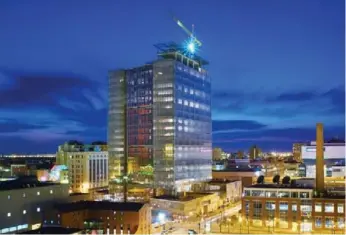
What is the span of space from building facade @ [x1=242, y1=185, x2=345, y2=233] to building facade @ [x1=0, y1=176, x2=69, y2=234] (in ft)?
74.0

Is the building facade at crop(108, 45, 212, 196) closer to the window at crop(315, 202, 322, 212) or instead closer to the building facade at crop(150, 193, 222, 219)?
the building facade at crop(150, 193, 222, 219)

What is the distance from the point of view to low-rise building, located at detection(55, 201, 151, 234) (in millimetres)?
45844

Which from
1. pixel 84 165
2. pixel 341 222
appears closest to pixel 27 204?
pixel 341 222

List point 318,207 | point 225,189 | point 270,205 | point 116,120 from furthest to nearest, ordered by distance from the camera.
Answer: point 116,120 < point 225,189 < point 270,205 < point 318,207

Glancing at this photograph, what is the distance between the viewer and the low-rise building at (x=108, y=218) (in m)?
45.8

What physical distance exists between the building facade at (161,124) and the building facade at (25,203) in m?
28.6

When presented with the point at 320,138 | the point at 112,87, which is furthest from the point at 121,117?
the point at 320,138

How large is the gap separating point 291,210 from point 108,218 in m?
20.2

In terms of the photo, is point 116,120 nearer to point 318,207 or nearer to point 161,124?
point 161,124

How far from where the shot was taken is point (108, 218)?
4656cm

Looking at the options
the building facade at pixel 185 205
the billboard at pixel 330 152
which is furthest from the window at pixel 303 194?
the billboard at pixel 330 152

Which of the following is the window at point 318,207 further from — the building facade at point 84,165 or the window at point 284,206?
the building facade at point 84,165

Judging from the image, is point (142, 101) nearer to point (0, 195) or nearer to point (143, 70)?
point (143, 70)

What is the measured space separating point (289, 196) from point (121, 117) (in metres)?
46.2
